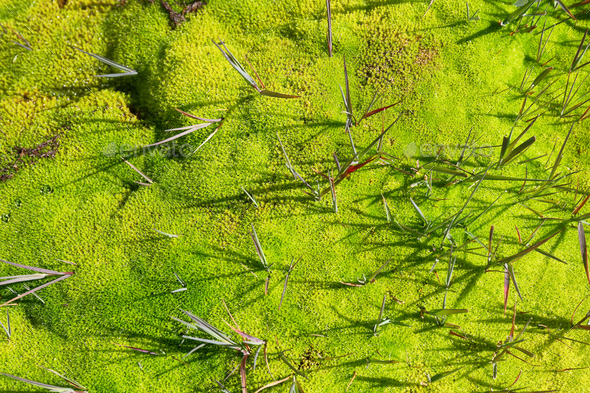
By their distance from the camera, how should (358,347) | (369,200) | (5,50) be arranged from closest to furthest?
(358,347) < (369,200) < (5,50)

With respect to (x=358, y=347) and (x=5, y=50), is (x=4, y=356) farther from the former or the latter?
(x=358, y=347)

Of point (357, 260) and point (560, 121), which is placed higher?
point (560, 121)

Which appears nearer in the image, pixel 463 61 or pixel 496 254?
pixel 496 254

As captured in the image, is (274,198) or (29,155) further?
(29,155)

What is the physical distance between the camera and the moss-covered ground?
241 cm

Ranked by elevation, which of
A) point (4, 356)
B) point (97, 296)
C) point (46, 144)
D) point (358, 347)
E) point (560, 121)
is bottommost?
point (4, 356)

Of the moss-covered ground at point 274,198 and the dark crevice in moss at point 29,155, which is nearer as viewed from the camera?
the moss-covered ground at point 274,198

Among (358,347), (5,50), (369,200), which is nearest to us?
(358,347)

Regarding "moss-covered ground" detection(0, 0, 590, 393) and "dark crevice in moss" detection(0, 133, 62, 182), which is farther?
"dark crevice in moss" detection(0, 133, 62, 182)

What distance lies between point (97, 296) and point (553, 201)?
3504 mm

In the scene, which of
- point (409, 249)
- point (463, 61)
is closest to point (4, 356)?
point (409, 249)

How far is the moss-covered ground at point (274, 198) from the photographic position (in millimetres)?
2410

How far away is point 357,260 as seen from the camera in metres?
2.47

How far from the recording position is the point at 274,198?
254 cm
